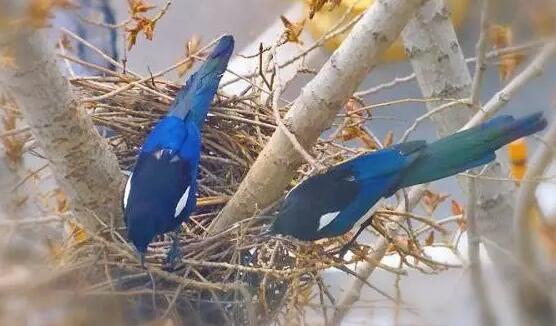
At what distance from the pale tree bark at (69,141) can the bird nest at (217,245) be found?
0.02 m

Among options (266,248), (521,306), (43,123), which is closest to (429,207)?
(266,248)

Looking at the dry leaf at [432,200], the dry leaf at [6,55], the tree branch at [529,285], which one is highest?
the dry leaf at [432,200]

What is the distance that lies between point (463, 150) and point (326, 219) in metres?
0.08

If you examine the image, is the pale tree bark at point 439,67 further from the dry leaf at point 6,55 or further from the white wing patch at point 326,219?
the dry leaf at point 6,55

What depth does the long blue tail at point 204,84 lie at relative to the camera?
1.66 feet

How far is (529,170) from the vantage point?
0.20m

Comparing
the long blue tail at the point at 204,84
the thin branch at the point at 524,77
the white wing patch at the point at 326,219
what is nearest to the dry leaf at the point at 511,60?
the thin branch at the point at 524,77

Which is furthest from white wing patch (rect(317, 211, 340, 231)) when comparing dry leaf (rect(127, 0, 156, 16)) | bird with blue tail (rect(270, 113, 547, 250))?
dry leaf (rect(127, 0, 156, 16))

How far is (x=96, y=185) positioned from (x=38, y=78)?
0.38 ft

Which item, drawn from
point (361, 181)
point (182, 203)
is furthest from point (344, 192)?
point (182, 203)

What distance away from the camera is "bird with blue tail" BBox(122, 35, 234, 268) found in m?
0.43

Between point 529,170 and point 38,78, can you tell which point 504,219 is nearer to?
point 529,170

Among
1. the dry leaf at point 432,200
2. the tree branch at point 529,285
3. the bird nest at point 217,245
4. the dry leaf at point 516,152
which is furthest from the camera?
the dry leaf at point 432,200

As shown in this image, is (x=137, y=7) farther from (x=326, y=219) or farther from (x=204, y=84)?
(x=326, y=219)
